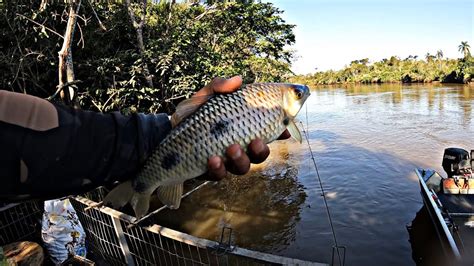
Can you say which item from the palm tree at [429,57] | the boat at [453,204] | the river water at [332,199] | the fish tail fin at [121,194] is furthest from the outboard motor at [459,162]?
the palm tree at [429,57]

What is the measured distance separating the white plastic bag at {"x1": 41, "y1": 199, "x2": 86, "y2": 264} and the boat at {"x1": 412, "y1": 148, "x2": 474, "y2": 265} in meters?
6.34

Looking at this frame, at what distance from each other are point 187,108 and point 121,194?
24.8 inches

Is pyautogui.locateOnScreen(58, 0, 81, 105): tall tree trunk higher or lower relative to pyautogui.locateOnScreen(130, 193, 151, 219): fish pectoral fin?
higher

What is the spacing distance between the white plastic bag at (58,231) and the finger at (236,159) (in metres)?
4.06

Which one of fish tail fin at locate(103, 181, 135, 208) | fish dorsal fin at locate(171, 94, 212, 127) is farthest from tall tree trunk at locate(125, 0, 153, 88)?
fish tail fin at locate(103, 181, 135, 208)

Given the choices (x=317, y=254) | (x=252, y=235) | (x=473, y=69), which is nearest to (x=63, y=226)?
(x=252, y=235)

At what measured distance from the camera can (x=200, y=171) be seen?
191 cm

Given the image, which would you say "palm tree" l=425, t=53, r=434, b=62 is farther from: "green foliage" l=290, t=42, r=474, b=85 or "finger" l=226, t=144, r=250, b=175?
"finger" l=226, t=144, r=250, b=175

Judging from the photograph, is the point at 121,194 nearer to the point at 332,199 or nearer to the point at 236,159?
the point at 236,159

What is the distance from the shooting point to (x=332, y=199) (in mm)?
12250

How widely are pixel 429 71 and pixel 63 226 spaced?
69.4 metres

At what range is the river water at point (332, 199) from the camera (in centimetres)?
934

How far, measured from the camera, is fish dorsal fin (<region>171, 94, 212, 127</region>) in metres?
2.00

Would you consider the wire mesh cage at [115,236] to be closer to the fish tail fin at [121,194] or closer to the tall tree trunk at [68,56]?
the fish tail fin at [121,194]
